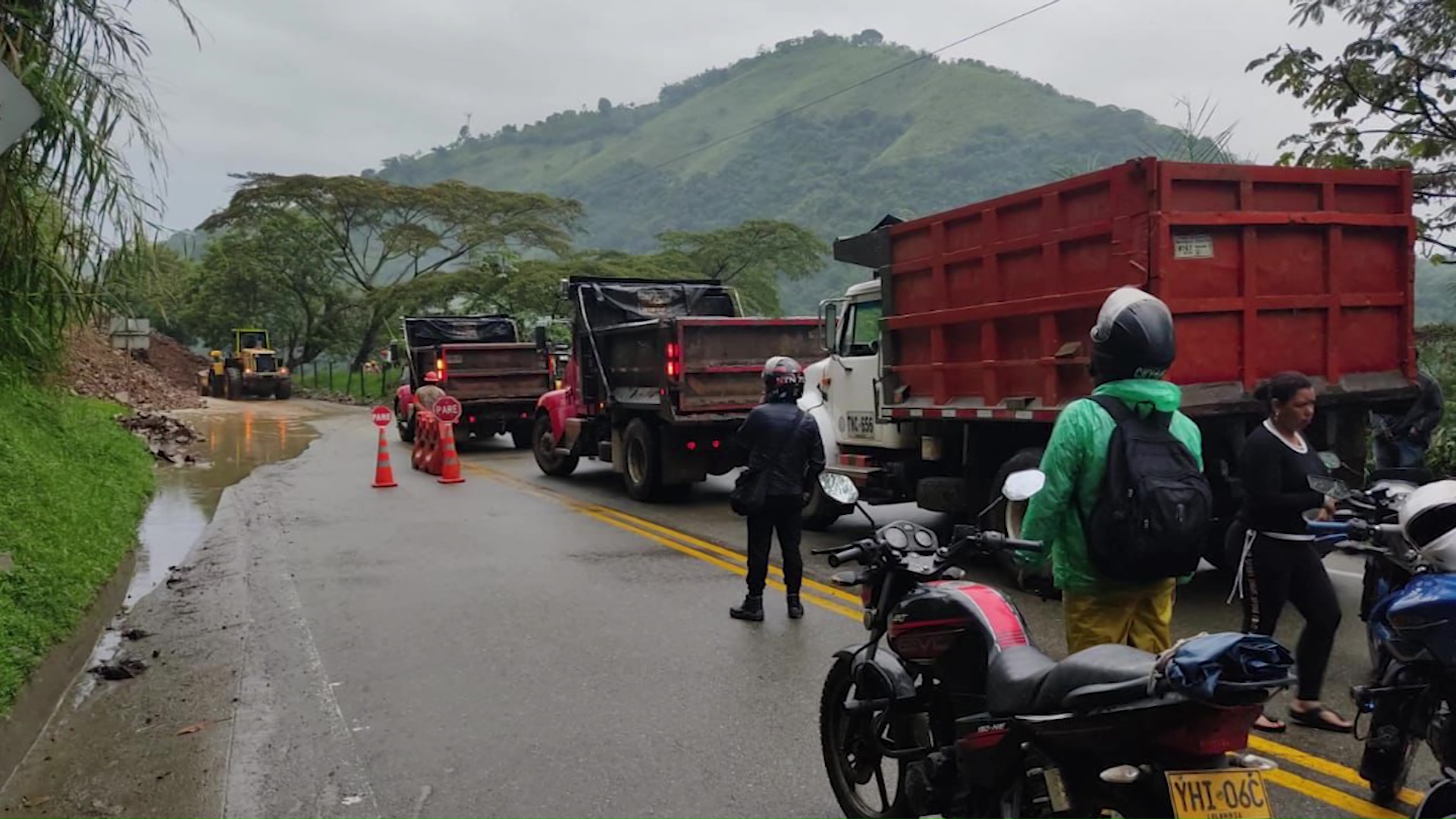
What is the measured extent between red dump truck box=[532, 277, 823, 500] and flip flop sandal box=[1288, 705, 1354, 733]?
7005mm

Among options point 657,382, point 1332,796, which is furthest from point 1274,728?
point 657,382

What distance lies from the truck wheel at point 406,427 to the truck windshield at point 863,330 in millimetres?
13954

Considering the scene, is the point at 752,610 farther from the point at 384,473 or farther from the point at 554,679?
the point at 384,473

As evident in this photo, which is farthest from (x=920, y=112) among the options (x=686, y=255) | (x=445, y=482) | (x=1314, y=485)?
(x=1314, y=485)

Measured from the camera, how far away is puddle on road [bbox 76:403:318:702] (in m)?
8.48

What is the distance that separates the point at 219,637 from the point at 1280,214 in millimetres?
7228

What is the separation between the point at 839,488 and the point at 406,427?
1978cm

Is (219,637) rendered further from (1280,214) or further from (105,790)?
(1280,214)

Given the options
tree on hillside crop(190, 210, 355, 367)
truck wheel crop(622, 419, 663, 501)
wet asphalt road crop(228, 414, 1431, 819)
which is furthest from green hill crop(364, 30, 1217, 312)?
wet asphalt road crop(228, 414, 1431, 819)

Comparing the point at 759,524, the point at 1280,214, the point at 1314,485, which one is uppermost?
the point at 1280,214

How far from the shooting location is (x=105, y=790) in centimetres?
438

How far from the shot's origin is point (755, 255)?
4453cm

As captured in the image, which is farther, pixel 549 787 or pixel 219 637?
pixel 219 637

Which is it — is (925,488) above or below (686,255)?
below
